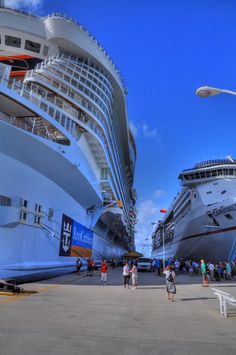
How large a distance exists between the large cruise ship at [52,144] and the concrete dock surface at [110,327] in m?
4.58

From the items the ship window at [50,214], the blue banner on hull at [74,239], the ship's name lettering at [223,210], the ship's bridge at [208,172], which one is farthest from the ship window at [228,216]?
the ship window at [50,214]

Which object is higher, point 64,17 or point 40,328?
point 64,17

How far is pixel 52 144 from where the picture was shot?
15.3 m

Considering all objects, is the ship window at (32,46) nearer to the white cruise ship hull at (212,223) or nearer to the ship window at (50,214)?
the ship window at (50,214)

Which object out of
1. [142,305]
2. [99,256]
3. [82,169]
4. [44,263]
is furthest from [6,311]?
[99,256]

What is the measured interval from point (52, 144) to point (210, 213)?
21.6 metres

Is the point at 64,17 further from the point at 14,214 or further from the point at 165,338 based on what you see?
the point at 165,338

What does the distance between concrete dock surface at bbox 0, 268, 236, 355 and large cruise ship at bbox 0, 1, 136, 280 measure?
4580 millimetres

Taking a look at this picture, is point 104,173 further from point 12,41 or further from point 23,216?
point 12,41

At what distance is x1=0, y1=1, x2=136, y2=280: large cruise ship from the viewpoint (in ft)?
44.8

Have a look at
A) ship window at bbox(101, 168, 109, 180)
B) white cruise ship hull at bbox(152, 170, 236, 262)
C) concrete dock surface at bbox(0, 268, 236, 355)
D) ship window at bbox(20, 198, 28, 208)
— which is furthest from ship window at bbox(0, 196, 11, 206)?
white cruise ship hull at bbox(152, 170, 236, 262)

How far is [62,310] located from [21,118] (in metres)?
10.5

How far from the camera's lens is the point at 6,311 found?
7641mm

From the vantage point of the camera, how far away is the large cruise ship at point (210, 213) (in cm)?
2947
